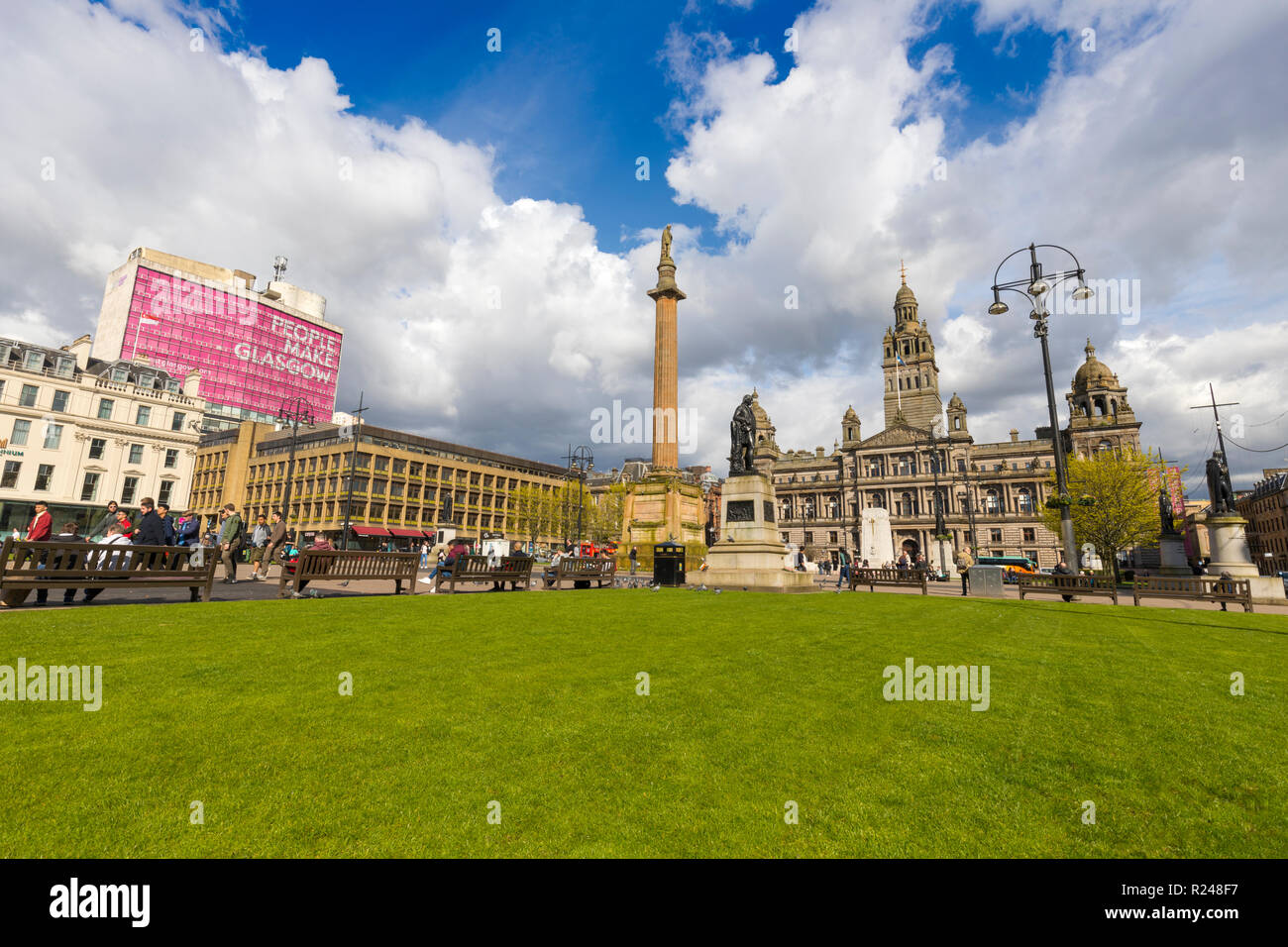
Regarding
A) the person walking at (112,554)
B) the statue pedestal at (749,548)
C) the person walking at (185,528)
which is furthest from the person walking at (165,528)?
the statue pedestal at (749,548)

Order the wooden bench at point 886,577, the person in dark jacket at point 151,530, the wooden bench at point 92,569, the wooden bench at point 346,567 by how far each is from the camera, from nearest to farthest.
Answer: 1. the wooden bench at point 92,569
2. the person in dark jacket at point 151,530
3. the wooden bench at point 346,567
4. the wooden bench at point 886,577

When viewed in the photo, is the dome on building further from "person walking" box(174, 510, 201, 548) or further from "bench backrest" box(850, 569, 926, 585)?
"person walking" box(174, 510, 201, 548)

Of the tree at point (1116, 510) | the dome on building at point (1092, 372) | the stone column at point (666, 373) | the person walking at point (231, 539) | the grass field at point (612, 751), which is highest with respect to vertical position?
the dome on building at point (1092, 372)

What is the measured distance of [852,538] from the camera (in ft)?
278

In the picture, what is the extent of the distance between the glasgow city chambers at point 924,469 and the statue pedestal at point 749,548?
50250 millimetres

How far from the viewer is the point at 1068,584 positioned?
1641cm

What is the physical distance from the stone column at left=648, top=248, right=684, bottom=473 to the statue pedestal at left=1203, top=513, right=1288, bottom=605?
20994mm

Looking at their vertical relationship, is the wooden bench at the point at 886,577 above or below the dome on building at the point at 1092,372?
below

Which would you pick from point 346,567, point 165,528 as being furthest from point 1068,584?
point 165,528

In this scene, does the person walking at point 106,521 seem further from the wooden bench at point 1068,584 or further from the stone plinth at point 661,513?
the wooden bench at point 1068,584

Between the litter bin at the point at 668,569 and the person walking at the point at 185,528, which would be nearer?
the person walking at the point at 185,528

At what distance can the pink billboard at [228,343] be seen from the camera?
89.2 metres
